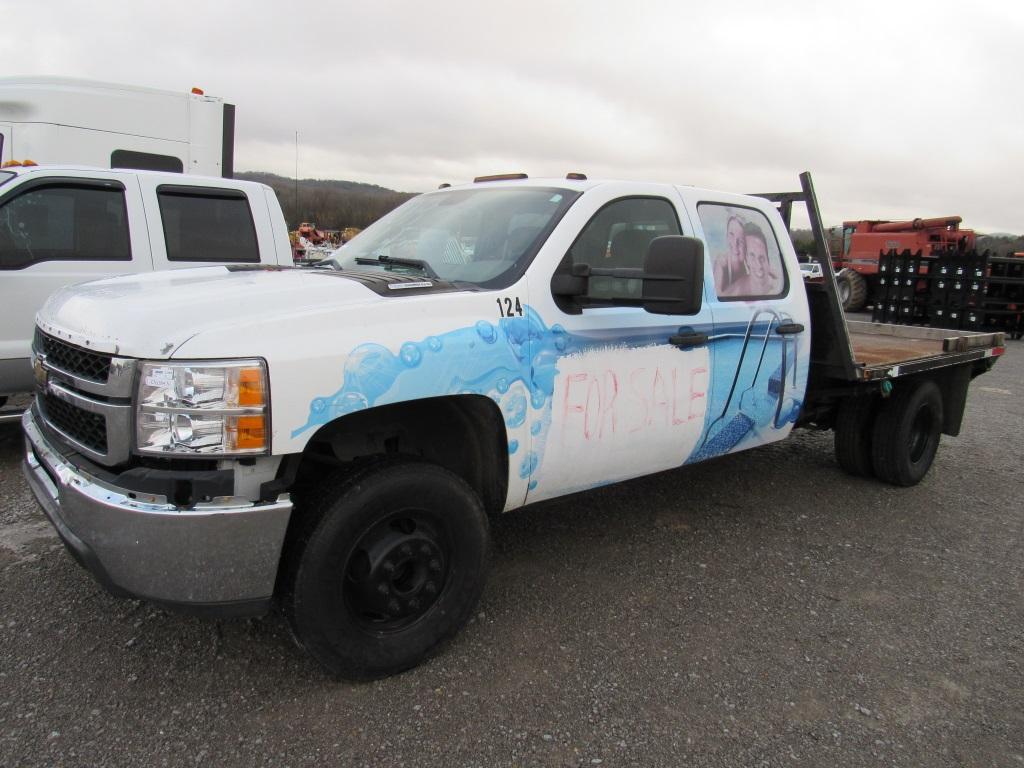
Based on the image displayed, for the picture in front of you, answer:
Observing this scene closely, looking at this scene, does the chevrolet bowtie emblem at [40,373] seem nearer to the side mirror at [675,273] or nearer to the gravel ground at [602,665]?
the gravel ground at [602,665]

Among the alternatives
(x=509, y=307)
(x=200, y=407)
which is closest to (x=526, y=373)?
(x=509, y=307)

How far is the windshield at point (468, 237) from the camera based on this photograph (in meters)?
3.22

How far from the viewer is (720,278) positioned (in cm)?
391

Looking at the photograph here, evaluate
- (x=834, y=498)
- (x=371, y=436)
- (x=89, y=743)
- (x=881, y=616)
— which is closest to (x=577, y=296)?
(x=371, y=436)

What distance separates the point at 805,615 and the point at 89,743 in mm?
2883

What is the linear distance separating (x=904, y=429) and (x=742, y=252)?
2.06 m

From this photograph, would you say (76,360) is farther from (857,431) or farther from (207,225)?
(857,431)

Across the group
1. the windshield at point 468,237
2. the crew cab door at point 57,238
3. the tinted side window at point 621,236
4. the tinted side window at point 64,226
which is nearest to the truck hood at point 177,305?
the windshield at point 468,237

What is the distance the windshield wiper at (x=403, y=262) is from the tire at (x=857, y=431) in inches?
135

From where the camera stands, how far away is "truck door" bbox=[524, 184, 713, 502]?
3129 mm

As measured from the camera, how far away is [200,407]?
2279 mm

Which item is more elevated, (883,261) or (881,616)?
(883,261)

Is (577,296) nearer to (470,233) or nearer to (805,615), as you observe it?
(470,233)

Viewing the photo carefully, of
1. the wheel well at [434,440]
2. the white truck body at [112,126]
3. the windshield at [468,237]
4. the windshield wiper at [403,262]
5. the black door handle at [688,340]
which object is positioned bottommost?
the wheel well at [434,440]
